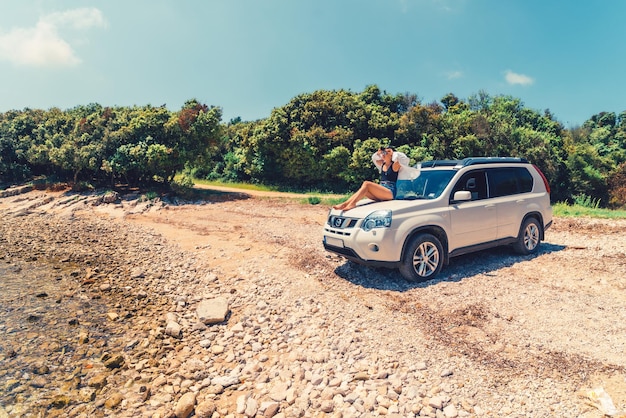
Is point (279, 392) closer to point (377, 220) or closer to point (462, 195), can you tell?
point (377, 220)

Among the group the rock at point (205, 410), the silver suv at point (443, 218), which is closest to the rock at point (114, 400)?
the rock at point (205, 410)

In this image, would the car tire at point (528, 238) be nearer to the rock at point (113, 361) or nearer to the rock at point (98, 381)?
the rock at point (113, 361)

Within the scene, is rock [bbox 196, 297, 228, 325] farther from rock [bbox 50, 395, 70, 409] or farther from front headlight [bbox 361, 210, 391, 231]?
front headlight [bbox 361, 210, 391, 231]

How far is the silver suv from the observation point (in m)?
6.18

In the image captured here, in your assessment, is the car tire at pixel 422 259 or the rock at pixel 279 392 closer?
the rock at pixel 279 392

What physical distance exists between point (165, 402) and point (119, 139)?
697 inches

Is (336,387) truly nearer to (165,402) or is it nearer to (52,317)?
(165,402)

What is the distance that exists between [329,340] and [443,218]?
121 inches

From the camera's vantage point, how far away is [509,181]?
25.3 feet

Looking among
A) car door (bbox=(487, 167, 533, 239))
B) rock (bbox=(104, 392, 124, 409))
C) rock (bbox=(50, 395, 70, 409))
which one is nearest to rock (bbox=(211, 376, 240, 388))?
rock (bbox=(104, 392, 124, 409))

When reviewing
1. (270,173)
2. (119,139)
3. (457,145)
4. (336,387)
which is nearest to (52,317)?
(336,387)

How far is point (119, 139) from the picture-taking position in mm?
18844

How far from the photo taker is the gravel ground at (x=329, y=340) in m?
3.81

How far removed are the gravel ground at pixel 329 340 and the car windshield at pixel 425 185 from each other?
1.55 metres
